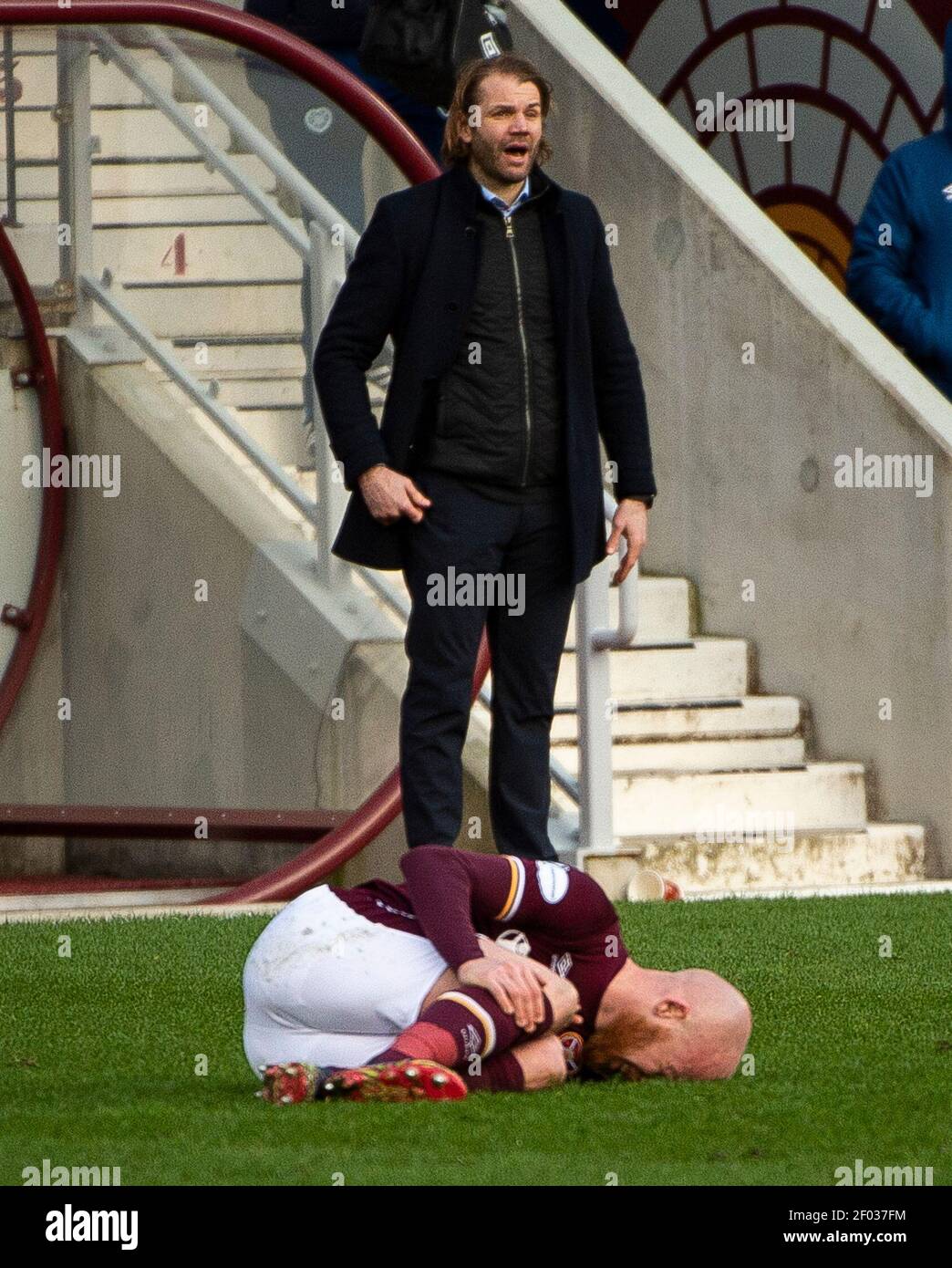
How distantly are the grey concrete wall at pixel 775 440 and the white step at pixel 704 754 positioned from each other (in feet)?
0.69

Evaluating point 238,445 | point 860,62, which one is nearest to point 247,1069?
point 238,445

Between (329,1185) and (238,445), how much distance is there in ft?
17.5

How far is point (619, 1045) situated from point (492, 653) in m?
1.60

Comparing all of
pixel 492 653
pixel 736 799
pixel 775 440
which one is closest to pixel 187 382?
pixel 775 440

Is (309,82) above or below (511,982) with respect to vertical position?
above

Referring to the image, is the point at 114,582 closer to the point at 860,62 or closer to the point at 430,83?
the point at 430,83

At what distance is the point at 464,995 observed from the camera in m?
4.68

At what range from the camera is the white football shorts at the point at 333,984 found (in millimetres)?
4773

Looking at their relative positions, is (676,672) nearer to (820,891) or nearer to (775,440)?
(775,440)

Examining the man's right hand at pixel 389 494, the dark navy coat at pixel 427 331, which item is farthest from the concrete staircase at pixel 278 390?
the man's right hand at pixel 389 494

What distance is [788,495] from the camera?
32.5ft

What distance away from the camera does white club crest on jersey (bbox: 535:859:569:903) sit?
4871 mm

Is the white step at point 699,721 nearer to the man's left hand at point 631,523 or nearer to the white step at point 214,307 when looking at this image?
the white step at point 214,307

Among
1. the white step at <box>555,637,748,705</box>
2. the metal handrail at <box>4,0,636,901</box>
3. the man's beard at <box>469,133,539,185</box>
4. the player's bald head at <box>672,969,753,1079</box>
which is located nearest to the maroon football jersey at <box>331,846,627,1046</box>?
the player's bald head at <box>672,969,753,1079</box>
